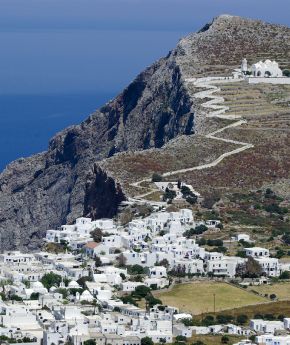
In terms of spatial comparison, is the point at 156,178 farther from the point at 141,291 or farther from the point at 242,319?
the point at 242,319

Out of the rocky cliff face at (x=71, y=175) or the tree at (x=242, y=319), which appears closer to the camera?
the tree at (x=242, y=319)

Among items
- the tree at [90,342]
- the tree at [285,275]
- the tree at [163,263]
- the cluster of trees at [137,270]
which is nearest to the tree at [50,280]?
the cluster of trees at [137,270]

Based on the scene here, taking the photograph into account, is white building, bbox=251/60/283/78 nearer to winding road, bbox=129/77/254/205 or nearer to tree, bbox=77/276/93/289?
winding road, bbox=129/77/254/205

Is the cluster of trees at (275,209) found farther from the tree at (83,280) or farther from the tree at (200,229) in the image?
the tree at (83,280)

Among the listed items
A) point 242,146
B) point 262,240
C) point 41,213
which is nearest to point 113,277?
point 262,240

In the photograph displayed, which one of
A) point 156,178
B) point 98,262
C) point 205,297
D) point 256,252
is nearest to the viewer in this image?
point 205,297

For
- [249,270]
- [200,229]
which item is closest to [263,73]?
[200,229]
